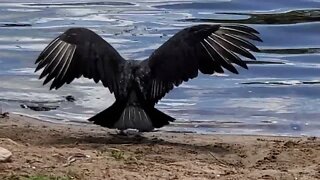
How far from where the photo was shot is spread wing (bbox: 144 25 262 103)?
7.65 meters

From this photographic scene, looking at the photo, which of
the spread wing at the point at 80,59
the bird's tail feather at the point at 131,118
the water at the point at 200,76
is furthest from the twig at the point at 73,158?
the water at the point at 200,76

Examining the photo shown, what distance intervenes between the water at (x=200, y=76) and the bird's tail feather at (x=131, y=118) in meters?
1.14

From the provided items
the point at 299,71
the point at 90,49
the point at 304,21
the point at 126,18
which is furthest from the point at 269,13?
the point at 90,49

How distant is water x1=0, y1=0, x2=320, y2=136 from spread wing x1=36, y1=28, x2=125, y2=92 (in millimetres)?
1265

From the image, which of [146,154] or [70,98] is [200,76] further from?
[146,154]

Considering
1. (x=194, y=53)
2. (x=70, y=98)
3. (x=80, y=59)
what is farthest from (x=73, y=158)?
(x=70, y=98)

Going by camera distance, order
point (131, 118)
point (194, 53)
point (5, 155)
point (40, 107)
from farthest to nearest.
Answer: point (40, 107) → point (194, 53) → point (131, 118) → point (5, 155)

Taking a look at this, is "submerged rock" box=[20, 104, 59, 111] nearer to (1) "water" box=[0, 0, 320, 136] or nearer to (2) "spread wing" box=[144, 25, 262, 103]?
(1) "water" box=[0, 0, 320, 136]

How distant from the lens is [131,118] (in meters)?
7.50

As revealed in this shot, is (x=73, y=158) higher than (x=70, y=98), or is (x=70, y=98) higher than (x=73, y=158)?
(x=73, y=158)

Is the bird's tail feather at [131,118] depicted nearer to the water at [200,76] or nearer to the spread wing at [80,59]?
the spread wing at [80,59]

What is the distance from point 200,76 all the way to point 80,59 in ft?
10.4

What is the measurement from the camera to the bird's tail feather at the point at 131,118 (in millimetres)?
7473

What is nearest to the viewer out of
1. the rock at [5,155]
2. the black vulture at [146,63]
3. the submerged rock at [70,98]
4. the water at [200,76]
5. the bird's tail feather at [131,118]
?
the rock at [5,155]
